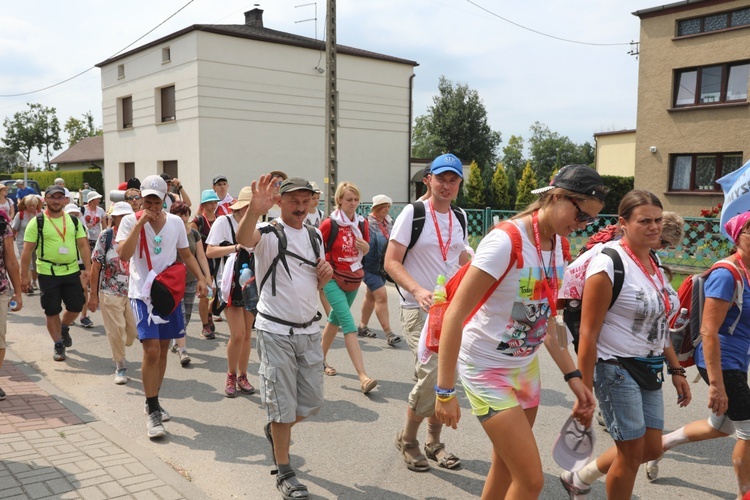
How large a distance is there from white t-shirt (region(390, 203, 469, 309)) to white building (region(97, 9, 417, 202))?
2148cm

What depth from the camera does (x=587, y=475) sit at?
3.54 metres

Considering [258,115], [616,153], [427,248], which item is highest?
[258,115]

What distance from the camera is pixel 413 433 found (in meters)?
4.29

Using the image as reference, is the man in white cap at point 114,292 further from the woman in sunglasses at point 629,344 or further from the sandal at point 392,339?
→ the woman in sunglasses at point 629,344

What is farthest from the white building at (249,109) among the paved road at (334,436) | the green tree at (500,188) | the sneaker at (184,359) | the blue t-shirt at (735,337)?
the blue t-shirt at (735,337)

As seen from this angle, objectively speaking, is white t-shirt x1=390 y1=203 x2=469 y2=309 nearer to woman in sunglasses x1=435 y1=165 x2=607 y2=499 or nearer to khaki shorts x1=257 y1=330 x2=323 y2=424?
khaki shorts x1=257 y1=330 x2=323 y2=424

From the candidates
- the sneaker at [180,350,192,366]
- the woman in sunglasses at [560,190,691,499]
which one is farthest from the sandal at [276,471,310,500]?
the sneaker at [180,350,192,366]

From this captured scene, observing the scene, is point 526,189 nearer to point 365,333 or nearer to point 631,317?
point 365,333

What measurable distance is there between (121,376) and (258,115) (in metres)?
21.0

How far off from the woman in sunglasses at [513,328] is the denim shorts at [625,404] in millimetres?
310

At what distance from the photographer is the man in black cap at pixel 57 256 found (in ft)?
23.6

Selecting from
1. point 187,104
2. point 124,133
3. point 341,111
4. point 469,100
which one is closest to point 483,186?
point 341,111

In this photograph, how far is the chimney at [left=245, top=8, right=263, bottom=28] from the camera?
29.0 m

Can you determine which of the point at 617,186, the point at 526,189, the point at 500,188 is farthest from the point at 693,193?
the point at 500,188
